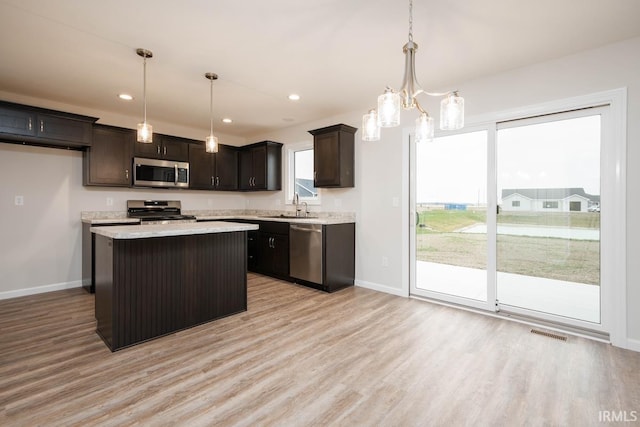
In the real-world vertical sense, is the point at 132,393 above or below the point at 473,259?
below

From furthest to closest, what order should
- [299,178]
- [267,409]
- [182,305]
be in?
[299,178] → [182,305] → [267,409]

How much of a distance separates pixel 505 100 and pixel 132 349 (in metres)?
4.02

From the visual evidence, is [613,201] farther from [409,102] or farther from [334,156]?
[334,156]

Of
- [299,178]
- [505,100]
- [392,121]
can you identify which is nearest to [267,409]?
[392,121]

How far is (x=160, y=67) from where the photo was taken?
2.93 m

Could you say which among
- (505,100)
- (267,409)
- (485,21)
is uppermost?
(485,21)

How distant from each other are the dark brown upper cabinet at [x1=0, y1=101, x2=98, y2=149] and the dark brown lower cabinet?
6.06 ft

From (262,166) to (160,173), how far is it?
1.61 meters

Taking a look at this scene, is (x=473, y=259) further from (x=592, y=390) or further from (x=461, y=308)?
(x=592, y=390)

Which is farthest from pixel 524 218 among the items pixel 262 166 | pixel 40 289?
pixel 40 289

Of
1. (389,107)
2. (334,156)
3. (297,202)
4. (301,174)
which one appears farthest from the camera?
(301,174)

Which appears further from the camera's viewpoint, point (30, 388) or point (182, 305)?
point (182, 305)

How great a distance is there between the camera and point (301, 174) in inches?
206

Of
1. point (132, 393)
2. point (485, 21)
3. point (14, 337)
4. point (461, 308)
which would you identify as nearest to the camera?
point (132, 393)
